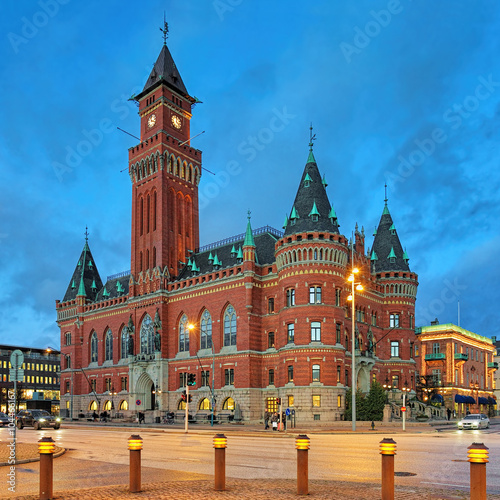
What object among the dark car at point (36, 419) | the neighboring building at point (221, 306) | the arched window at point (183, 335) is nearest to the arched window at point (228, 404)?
the neighboring building at point (221, 306)

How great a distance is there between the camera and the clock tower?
70.7 metres

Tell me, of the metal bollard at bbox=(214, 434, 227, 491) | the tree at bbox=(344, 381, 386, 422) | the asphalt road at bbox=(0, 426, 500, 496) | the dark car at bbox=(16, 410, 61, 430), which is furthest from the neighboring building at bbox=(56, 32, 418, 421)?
the metal bollard at bbox=(214, 434, 227, 491)

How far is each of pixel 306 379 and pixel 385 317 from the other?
1850 cm

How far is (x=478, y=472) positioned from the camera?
9320 mm

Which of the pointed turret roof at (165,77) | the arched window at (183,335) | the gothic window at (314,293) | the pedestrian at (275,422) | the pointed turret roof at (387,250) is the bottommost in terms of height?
the pedestrian at (275,422)

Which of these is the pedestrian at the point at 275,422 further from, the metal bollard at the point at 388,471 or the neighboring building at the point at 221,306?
the metal bollard at the point at 388,471

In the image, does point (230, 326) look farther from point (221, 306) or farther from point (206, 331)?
point (206, 331)

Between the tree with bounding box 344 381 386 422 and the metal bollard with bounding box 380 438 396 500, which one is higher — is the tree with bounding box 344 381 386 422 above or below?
below

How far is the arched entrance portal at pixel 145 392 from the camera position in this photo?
6950 cm

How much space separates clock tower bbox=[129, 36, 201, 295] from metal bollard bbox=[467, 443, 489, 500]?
198 ft

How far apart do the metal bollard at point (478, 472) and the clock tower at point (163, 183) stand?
60489 millimetres

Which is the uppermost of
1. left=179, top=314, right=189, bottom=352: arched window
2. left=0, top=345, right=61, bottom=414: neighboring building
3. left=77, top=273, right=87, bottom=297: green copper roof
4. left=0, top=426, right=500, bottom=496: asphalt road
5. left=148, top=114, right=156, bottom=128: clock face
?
left=148, top=114, right=156, bottom=128: clock face

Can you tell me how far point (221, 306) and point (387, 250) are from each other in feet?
69.0

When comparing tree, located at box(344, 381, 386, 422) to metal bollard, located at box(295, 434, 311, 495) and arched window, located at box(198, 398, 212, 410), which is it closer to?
arched window, located at box(198, 398, 212, 410)
